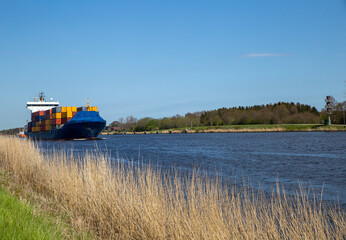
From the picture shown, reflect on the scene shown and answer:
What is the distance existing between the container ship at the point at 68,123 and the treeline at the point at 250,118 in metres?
63.9

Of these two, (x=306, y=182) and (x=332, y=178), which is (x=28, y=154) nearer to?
(x=306, y=182)

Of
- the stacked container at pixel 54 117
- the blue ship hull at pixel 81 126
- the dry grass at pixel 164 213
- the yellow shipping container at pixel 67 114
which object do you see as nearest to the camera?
the dry grass at pixel 164 213

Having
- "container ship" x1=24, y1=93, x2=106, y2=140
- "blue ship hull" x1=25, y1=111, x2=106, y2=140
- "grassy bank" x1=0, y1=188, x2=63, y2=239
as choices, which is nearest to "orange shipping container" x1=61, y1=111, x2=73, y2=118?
"container ship" x1=24, y1=93, x2=106, y2=140

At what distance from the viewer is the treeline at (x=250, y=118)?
101m

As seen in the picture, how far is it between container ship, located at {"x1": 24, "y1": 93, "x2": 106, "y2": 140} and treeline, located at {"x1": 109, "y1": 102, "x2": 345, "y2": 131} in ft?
210

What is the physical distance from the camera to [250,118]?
4535 inches

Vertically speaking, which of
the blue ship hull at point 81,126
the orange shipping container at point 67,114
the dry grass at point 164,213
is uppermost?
the orange shipping container at point 67,114

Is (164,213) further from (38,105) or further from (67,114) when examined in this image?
(38,105)

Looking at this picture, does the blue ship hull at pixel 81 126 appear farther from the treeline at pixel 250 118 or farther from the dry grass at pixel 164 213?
the treeline at pixel 250 118

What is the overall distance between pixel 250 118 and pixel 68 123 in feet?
246

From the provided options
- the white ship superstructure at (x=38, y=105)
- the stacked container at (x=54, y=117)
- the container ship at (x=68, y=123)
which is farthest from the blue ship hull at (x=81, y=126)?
the white ship superstructure at (x=38, y=105)

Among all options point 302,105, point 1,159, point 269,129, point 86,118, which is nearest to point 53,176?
point 1,159

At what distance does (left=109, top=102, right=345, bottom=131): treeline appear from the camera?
101m

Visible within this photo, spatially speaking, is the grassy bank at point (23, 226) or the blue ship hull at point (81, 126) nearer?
the grassy bank at point (23, 226)
